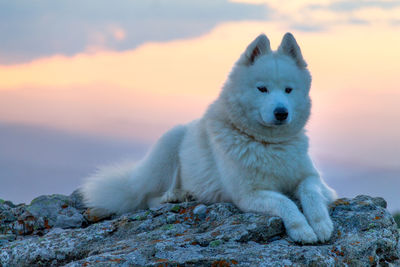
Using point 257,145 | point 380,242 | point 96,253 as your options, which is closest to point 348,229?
point 380,242

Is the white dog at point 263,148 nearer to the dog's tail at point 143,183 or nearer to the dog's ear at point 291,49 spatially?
the dog's ear at point 291,49

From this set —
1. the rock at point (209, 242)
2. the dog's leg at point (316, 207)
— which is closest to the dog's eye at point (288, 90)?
the dog's leg at point (316, 207)

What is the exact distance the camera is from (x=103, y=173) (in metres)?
7.19

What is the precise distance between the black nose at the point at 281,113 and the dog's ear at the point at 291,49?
90 cm

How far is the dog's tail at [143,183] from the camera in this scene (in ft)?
21.7

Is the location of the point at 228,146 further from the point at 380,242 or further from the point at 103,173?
the point at 103,173

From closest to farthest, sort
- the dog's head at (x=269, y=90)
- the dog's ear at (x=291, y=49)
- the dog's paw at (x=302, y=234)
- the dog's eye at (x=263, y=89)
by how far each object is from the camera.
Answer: the dog's paw at (x=302, y=234) → the dog's head at (x=269, y=90) → the dog's eye at (x=263, y=89) → the dog's ear at (x=291, y=49)

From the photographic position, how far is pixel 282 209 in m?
4.89

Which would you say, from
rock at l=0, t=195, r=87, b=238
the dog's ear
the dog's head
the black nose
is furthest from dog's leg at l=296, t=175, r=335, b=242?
rock at l=0, t=195, r=87, b=238

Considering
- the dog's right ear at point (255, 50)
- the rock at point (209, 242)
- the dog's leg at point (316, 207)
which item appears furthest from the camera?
the dog's right ear at point (255, 50)

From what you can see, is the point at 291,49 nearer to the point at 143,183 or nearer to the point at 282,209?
the point at 282,209

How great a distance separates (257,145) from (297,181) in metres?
0.65

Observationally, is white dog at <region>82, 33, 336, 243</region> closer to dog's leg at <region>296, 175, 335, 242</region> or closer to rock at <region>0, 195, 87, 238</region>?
dog's leg at <region>296, 175, 335, 242</region>

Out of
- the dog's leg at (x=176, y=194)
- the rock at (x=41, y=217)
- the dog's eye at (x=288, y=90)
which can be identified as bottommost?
the rock at (x=41, y=217)
